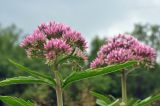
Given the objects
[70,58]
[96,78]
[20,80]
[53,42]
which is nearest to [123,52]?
[70,58]

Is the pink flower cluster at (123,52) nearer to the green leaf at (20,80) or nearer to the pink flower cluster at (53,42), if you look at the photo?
the pink flower cluster at (53,42)

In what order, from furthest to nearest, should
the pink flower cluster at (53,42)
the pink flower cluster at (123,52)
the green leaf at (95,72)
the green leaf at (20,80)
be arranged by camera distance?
the pink flower cluster at (123,52), the pink flower cluster at (53,42), the green leaf at (20,80), the green leaf at (95,72)

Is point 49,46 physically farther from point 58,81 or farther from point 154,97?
point 154,97

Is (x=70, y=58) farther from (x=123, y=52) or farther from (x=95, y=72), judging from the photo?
(x=123, y=52)

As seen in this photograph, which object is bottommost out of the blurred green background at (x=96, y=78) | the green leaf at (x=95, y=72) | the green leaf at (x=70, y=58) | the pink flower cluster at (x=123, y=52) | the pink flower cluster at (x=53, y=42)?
the green leaf at (x=95, y=72)

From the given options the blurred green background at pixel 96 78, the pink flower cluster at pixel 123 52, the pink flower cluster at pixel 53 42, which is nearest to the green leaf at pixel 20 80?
the pink flower cluster at pixel 53 42

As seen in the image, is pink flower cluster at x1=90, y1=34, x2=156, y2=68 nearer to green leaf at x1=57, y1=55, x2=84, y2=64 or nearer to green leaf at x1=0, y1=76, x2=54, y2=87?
green leaf at x1=57, y1=55, x2=84, y2=64

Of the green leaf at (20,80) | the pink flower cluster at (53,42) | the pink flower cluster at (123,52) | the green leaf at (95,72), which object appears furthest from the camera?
→ the pink flower cluster at (123,52)
